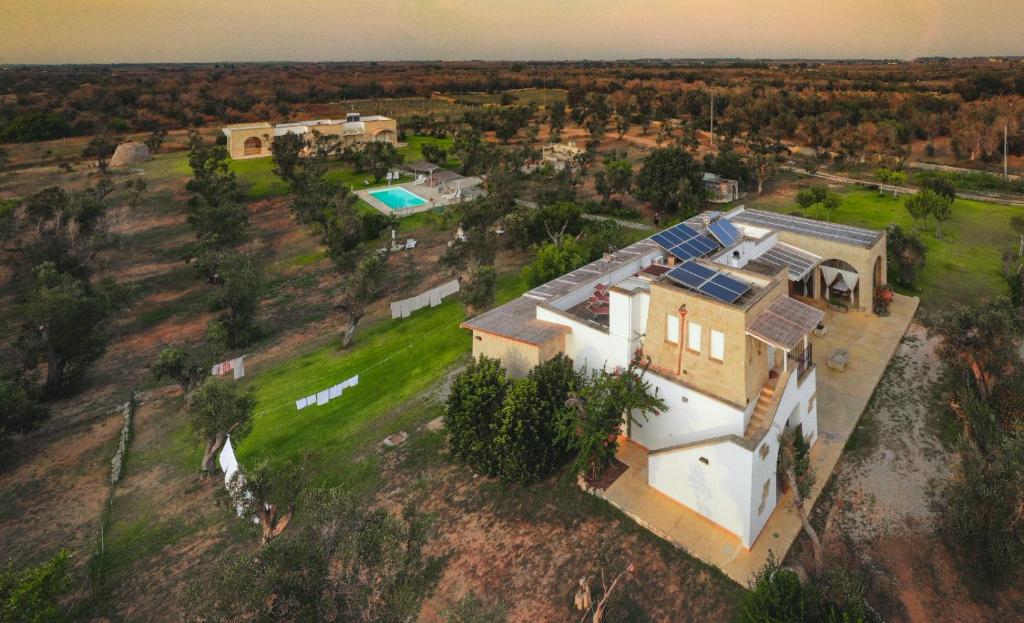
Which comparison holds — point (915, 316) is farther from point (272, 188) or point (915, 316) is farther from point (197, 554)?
point (272, 188)

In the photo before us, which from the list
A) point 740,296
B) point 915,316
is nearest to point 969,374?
point 915,316

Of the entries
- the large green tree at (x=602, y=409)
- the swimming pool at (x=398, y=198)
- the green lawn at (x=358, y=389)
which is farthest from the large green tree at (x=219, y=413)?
the swimming pool at (x=398, y=198)

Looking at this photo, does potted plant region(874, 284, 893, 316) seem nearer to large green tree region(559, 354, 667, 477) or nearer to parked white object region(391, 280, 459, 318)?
large green tree region(559, 354, 667, 477)

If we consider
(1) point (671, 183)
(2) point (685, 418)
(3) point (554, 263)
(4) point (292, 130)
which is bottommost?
(2) point (685, 418)

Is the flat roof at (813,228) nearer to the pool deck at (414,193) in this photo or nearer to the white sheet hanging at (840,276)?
the white sheet hanging at (840,276)

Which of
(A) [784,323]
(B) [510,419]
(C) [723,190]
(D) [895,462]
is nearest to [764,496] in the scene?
(A) [784,323]

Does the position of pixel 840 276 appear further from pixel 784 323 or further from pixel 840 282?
pixel 784 323
